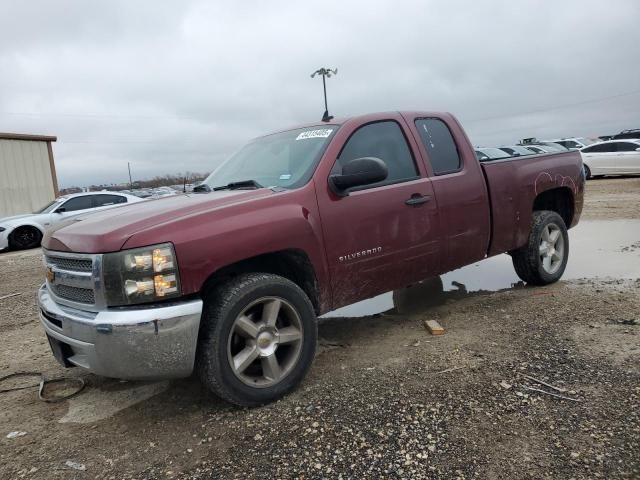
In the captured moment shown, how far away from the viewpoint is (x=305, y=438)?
264 centimetres

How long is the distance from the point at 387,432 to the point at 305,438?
45 cm

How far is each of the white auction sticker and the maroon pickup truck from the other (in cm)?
1

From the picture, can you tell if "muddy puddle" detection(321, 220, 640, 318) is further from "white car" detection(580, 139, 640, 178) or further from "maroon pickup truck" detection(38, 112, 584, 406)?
"white car" detection(580, 139, 640, 178)

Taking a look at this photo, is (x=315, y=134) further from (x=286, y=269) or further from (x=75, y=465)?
(x=75, y=465)

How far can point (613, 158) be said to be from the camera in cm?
1994

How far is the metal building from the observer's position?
1870 centimetres

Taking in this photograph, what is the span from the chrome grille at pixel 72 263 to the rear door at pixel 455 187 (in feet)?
8.63

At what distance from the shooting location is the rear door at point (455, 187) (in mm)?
4078

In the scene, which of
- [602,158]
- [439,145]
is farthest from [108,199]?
[602,158]

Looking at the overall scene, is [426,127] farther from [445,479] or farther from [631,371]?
[445,479]

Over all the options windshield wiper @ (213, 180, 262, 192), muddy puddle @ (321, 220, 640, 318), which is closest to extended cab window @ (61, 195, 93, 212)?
muddy puddle @ (321, 220, 640, 318)

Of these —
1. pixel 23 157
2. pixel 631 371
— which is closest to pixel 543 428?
pixel 631 371

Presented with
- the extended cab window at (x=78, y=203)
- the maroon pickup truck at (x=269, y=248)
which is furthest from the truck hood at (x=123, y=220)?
the extended cab window at (x=78, y=203)

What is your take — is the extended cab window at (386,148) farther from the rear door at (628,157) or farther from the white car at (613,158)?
the rear door at (628,157)
